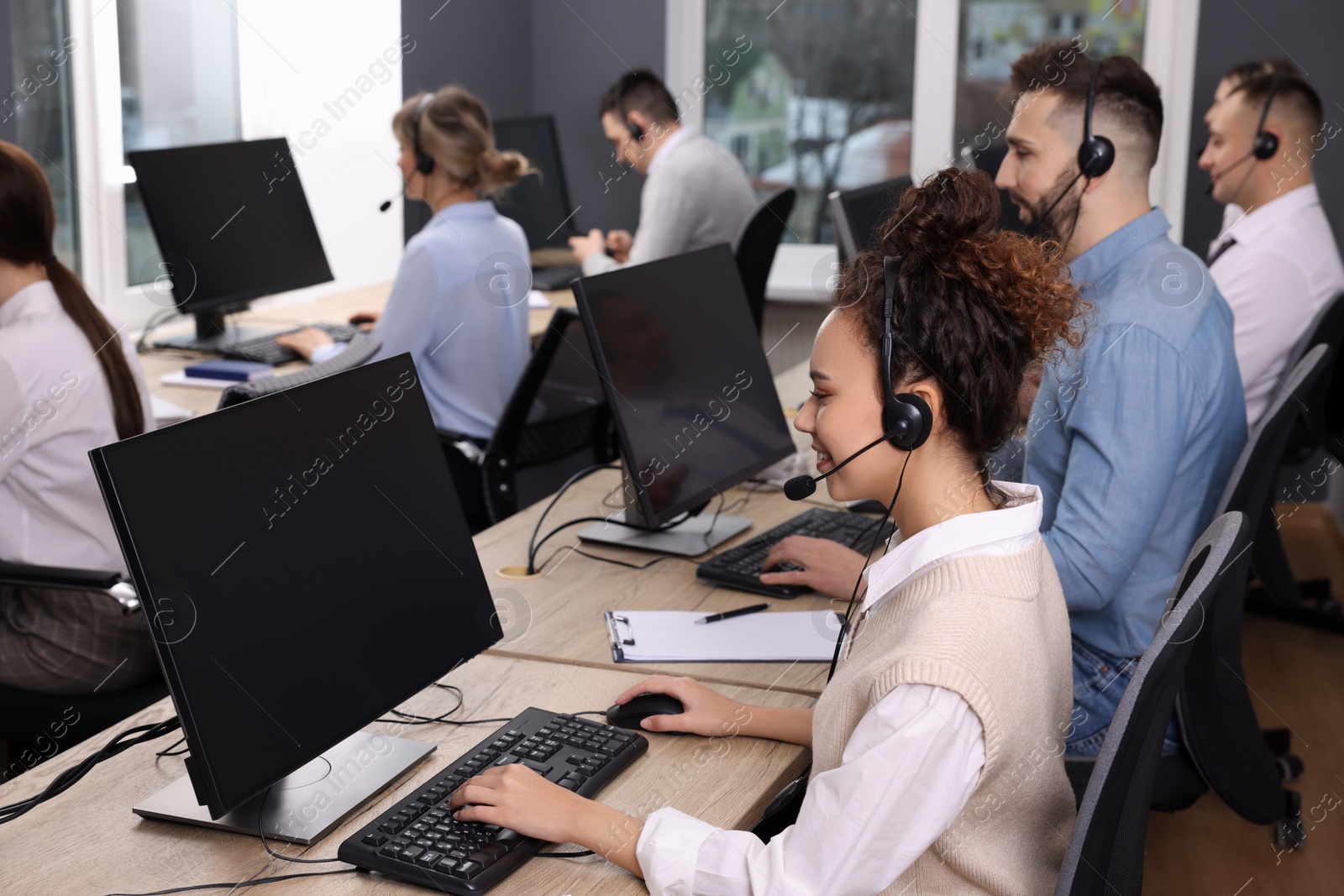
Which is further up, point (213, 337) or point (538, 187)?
point (538, 187)

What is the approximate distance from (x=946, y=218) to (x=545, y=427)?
1683mm

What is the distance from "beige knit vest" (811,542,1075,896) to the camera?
1.05 m

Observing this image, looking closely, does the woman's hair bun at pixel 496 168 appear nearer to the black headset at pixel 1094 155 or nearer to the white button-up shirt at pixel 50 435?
the white button-up shirt at pixel 50 435

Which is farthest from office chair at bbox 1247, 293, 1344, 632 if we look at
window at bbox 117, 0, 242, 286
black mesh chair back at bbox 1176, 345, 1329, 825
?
window at bbox 117, 0, 242, 286

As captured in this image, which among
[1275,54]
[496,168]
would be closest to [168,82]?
[496,168]

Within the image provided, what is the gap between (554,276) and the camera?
441 centimetres

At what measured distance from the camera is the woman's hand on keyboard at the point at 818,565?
5.96 feet

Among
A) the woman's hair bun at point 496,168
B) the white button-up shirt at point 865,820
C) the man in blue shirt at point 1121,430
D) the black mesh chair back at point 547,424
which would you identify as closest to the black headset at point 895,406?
the white button-up shirt at point 865,820

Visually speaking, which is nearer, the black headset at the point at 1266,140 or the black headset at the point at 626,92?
the black headset at the point at 1266,140

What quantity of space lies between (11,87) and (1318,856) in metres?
3.22

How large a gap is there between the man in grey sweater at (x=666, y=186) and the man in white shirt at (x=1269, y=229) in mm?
1472

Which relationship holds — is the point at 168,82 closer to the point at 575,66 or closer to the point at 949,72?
the point at 575,66

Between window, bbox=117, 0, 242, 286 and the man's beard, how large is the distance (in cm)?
234

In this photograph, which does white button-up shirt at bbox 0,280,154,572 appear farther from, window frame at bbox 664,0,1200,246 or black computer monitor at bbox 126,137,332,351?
window frame at bbox 664,0,1200,246
